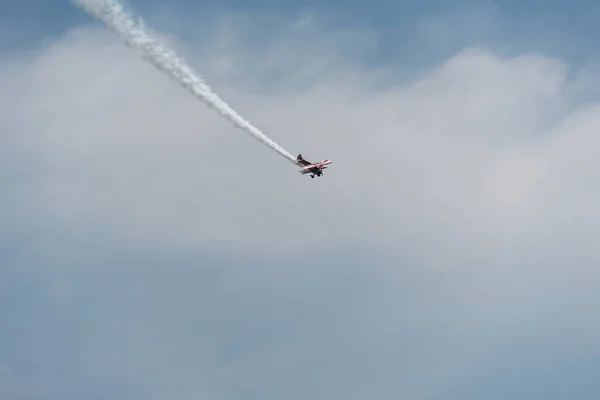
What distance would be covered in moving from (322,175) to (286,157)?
11.6 metres

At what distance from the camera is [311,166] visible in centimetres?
19550

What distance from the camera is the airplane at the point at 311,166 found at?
640 feet

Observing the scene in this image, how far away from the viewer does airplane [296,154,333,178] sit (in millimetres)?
195000

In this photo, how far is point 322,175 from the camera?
19550 cm

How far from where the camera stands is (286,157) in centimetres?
18512
